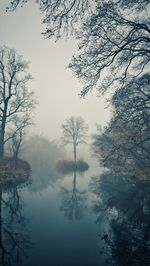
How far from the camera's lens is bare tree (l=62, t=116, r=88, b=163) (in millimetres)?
54469

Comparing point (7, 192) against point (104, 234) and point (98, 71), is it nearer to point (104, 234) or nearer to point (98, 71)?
point (104, 234)

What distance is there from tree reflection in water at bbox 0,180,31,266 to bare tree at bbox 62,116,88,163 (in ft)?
133

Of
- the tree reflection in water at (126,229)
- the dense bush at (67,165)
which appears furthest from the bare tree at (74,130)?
the tree reflection in water at (126,229)

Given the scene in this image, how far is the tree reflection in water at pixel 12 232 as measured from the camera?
6.58 m

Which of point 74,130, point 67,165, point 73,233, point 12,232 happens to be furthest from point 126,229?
point 74,130

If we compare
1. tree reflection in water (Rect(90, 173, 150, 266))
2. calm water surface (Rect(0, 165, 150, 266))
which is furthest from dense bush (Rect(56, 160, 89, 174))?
calm water surface (Rect(0, 165, 150, 266))

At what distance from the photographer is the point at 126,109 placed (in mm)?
9172

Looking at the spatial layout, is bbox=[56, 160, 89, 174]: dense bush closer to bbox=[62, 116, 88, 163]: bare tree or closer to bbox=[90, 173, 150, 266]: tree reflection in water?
bbox=[62, 116, 88, 163]: bare tree

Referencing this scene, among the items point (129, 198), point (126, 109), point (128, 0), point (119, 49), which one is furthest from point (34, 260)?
point (129, 198)

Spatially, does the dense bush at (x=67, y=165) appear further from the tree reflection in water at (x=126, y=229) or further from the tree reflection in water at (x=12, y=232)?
the tree reflection in water at (x=12, y=232)

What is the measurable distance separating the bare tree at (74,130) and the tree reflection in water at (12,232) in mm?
40549

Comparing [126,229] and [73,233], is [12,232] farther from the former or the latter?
[126,229]

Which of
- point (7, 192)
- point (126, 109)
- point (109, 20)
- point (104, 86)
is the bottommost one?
point (7, 192)

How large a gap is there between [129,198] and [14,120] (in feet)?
72.2
